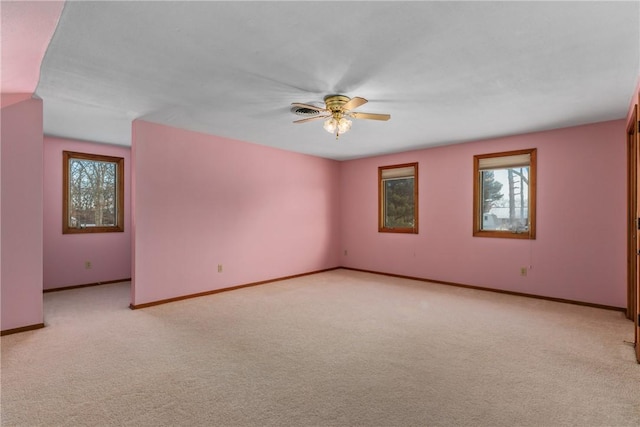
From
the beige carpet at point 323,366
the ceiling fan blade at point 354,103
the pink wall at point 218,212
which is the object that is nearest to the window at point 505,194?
the beige carpet at point 323,366

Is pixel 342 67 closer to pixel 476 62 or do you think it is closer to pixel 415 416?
pixel 476 62

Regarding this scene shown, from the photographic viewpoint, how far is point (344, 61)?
8.55 feet

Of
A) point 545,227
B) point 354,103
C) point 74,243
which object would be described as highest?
point 354,103

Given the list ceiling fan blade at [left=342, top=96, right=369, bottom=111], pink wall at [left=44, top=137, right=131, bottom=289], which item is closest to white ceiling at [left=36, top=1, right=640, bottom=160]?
ceiling fan blade at [left=342, top=96, right=369, bottom=111]

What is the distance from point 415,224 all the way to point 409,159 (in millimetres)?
1206

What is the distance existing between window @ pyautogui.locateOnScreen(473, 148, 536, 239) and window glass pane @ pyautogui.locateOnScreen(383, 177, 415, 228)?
1.22 metres

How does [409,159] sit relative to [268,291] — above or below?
above

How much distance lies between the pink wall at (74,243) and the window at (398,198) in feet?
15.4

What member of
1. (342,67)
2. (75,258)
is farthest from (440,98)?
(75,258)

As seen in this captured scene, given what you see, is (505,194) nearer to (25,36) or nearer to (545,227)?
(545,227)

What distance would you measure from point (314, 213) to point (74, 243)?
4.10 meters

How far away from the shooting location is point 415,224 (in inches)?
245

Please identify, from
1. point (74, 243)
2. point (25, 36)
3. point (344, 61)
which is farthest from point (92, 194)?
point (344, 61)

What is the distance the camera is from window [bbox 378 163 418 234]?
20.7 feet
